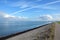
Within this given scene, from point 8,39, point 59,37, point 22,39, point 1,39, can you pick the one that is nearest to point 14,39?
point 8,39

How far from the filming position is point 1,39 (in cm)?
131

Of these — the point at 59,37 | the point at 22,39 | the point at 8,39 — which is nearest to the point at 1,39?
the point at 8,39

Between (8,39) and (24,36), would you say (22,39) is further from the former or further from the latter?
(8,39)

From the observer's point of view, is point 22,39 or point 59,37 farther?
point 59,37

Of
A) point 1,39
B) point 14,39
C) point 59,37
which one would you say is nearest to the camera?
point 1,39

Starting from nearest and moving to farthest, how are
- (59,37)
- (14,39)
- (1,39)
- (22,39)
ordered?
1. (1,39)
2. (14,39)
3. (22,39)
4. (59,37)

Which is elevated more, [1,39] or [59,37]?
[1,39]

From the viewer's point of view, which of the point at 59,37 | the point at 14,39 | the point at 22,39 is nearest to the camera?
the point at 14,39

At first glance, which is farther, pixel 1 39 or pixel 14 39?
pixel 14 39

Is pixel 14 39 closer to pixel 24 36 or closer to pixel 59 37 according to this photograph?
pixel 24 36

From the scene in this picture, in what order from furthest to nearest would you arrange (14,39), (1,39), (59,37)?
(59,37) → (14,39) → (1,39)

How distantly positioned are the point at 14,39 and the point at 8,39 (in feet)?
0.55

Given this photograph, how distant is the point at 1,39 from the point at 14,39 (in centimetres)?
27

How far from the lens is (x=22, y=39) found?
1958mm
